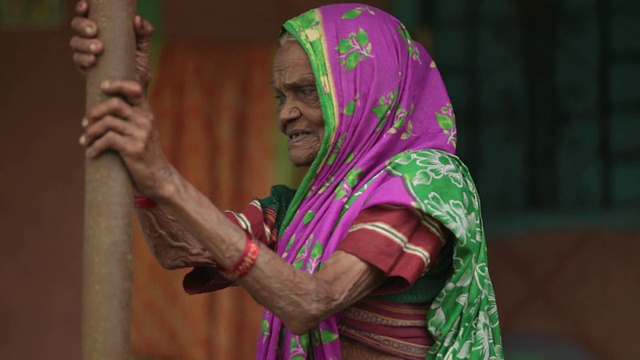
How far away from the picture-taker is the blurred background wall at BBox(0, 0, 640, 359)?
17.7 ft

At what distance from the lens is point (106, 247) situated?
2.31 meters

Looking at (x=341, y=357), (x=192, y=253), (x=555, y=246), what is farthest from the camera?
(x=555, y=246)

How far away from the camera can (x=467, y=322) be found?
2.90 metres

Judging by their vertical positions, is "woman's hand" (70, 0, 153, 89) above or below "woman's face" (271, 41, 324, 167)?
above

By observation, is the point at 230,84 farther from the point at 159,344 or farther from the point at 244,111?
the point at 159,344

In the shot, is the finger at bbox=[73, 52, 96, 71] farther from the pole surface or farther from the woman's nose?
the woman's nose

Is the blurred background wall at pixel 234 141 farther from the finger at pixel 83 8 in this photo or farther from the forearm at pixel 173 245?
the finger at pixel 83 8

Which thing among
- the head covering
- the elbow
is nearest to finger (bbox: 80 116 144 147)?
the elbow

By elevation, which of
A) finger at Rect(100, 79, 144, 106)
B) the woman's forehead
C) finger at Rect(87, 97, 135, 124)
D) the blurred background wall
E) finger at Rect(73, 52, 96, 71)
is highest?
finger at Rect(73, 52, 96, 71)

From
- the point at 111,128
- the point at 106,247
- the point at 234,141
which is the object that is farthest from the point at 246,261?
the point at 234,141

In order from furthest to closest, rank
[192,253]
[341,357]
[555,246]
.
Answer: [555,246], [192,253], [341,357]

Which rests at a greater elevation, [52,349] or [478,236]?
[478,236]

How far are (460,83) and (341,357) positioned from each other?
9.24 feet

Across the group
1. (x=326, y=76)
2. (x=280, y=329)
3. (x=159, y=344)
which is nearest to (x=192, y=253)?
(x=280, y=329)
